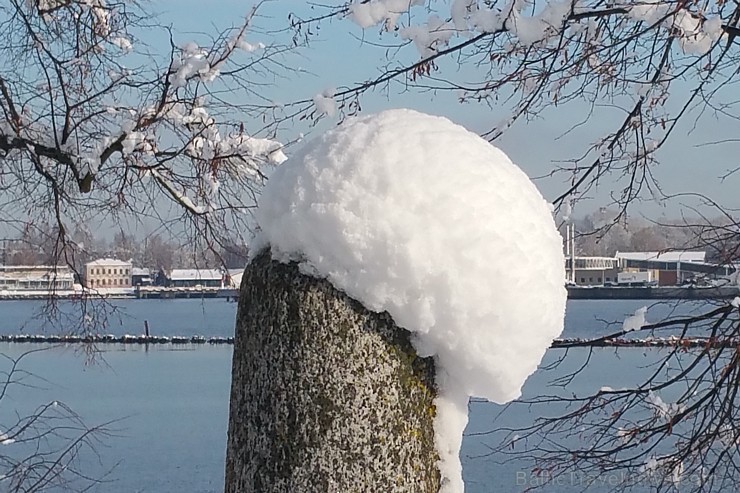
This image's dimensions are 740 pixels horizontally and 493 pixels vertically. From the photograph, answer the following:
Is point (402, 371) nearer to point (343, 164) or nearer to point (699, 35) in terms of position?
point (343, 164)

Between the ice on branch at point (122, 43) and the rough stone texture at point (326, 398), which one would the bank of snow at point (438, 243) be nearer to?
the rough stone texture at point (326, 398)

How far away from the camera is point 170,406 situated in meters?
21.2

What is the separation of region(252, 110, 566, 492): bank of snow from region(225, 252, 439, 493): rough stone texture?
0.04 m

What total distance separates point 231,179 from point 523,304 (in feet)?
14.8

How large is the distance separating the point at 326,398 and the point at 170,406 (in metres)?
20.6

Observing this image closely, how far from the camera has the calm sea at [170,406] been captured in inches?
335

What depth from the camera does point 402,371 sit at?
4.96ft

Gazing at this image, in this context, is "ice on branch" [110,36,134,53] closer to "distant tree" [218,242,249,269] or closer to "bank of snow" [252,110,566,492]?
"distant tree" [218,242,249,269]

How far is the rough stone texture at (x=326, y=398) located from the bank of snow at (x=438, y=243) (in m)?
0.04

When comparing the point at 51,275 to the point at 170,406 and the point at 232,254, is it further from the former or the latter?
the point at 170,406

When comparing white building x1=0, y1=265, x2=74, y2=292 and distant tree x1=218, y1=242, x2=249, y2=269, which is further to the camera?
white building x1=0, y1=265, x2=74, y2=292

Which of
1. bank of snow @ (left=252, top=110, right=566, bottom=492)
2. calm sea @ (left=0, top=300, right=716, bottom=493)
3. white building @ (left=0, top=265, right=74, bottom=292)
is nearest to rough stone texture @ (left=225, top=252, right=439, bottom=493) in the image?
bank of snow @ (left=252, top=110, right=566, bottom=492)

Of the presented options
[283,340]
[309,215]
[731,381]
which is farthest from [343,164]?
[731,381]

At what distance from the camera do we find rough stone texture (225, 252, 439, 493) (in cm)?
146
